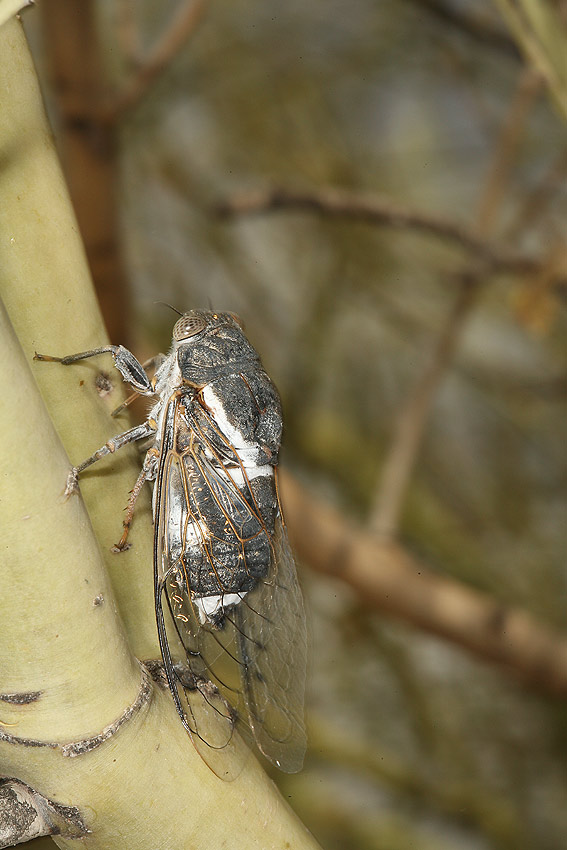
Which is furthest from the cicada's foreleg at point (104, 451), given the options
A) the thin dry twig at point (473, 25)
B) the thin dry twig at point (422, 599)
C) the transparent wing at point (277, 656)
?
the thin dry twig at point (473, 25)

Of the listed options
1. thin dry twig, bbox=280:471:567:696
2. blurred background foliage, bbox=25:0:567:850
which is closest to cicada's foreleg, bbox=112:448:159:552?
thin dry twig, bbox=280:471:567:696

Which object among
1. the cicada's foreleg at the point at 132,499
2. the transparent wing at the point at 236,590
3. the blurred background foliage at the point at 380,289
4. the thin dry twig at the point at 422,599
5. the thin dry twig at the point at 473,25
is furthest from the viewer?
the blurred background foliage at the point at 380,289

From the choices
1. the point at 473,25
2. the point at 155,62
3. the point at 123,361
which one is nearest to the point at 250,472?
the point at 123,361

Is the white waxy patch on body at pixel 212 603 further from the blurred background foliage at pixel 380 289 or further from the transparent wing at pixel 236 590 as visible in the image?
the blurred background foliage at pixel 380 289

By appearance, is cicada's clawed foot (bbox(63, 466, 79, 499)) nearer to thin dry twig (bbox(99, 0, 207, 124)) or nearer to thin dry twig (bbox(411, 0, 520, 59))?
thin dry twig (bbox(99, 0, 207, 124))

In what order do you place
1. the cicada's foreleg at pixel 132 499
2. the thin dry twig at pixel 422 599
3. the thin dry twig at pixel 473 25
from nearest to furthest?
the cicada's foreleg at pixel 132 499
the thin dry twig at pixel 422 599
the thin dry twig at pixel 473 25

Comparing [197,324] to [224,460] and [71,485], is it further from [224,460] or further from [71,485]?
[71,485]

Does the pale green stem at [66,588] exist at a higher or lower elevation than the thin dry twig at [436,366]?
higher
